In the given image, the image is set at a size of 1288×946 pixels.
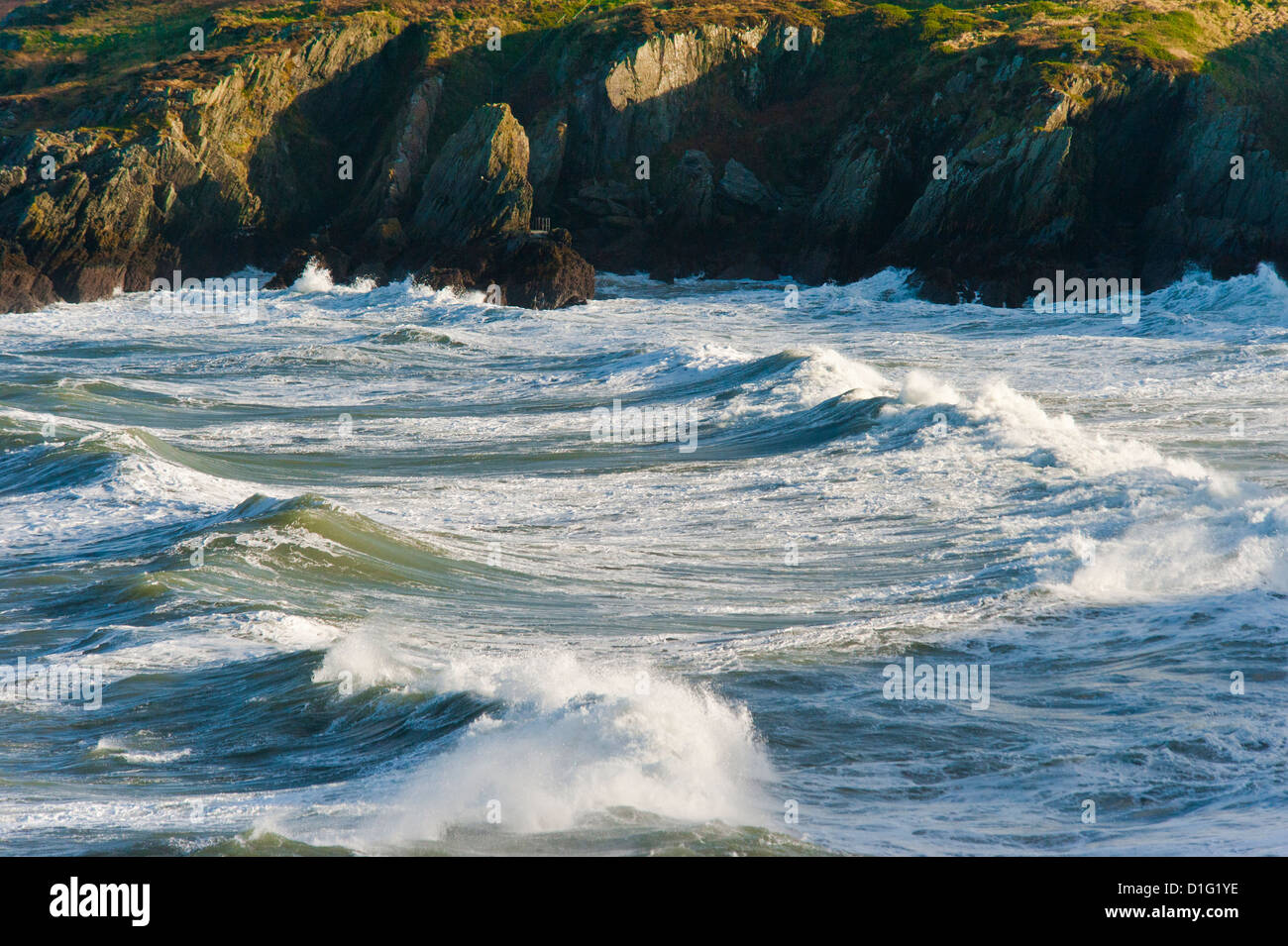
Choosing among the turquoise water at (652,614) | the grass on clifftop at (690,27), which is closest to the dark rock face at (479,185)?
the grass on clifftop at (690,27)

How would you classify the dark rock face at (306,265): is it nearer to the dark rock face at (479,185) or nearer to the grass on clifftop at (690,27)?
the dark rock face at (479,185)

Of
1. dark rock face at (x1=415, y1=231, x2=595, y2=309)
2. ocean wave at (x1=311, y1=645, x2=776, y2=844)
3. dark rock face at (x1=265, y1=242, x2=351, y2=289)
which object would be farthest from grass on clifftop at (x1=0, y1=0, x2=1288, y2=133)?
ocean wave at (x1=311, y1=645, x2=776, y2=844)

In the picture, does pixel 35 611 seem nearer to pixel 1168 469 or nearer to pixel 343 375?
pixel 1168 469

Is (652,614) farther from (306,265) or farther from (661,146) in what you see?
(661,146)

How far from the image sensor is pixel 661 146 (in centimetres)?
4462

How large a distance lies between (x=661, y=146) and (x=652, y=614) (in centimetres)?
3518

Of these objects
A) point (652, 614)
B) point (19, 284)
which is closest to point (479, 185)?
point (19, 284)

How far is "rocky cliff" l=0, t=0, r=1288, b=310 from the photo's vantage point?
3797cm

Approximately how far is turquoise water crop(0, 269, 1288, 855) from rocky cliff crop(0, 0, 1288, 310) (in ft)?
47.2

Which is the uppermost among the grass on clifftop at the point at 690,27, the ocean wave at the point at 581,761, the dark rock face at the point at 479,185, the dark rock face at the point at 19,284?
the grass on clifftop at the point at 690,27

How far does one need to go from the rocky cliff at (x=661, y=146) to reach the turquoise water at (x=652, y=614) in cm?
1437

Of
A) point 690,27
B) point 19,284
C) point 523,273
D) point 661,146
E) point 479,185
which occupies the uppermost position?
point 690,27

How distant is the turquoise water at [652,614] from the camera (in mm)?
7680

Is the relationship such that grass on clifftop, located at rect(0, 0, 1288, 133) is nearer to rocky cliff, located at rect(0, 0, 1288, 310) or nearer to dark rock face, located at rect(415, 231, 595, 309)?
rocky cliff, located at rect(0, 0, 1288, 310)
